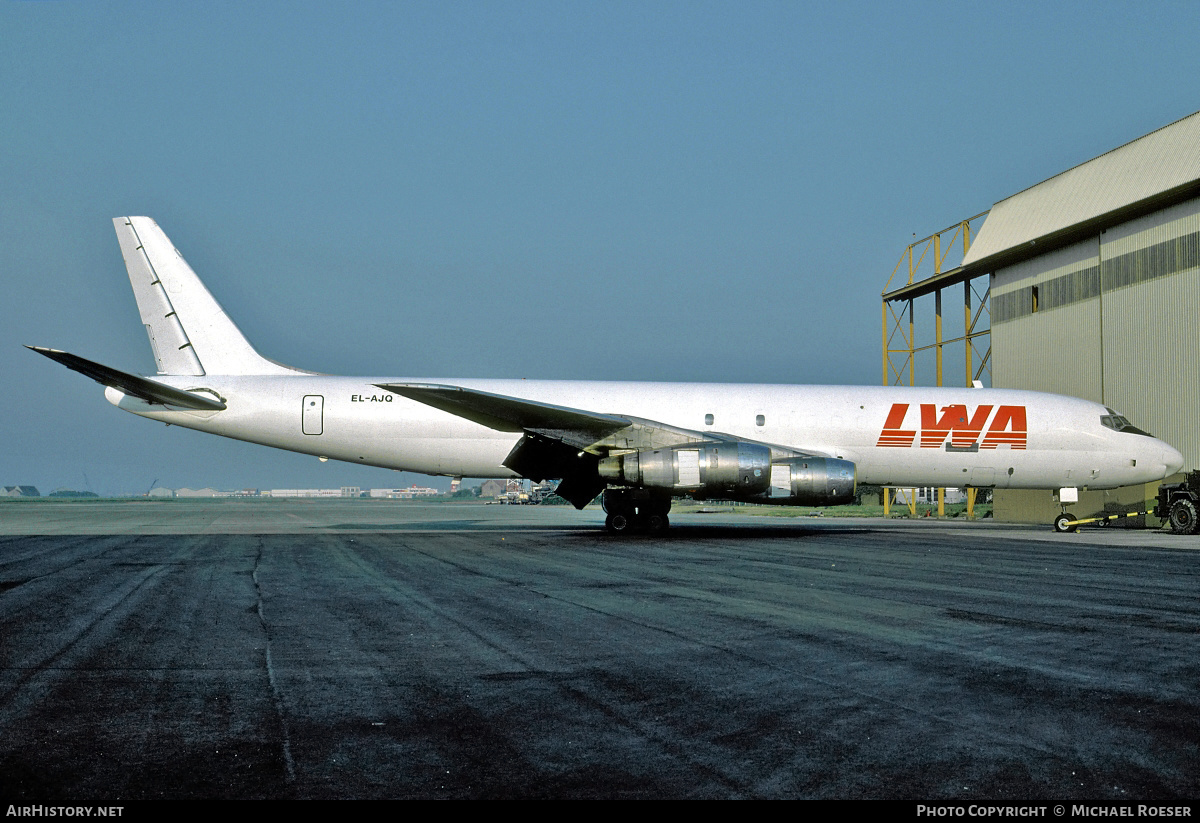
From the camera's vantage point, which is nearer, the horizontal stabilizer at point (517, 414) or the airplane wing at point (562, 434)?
the horizontal stabilizer at point (517, 414)

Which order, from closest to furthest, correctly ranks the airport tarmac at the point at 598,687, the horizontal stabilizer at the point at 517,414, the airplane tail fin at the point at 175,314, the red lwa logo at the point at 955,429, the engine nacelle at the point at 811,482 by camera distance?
the airport tarmac at the point at 598,687, the horizontal stabilizer at the point at 517,414, the engine nacelle at the point at 811,482, the red lwa logo at the point at 955,429, the airplane tail fin at the point at 175,314

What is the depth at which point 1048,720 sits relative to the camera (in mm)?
4316

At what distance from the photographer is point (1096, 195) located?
94.3ft

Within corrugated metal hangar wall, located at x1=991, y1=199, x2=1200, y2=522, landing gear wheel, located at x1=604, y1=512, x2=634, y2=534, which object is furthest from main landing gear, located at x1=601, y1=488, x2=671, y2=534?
corrugated metal hangar wall, located at x1=991, y1=199, x2=1200, y2=522

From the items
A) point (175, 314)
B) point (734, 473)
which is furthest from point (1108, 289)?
point (175, 314)

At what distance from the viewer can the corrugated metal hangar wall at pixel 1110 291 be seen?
84.4 feet

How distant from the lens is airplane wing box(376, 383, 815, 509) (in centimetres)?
1794

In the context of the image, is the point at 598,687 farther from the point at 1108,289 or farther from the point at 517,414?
the point at 1108,289

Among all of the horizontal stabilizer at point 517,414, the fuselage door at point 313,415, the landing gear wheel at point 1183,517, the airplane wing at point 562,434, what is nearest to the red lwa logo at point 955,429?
the airplane wing at point 562,434

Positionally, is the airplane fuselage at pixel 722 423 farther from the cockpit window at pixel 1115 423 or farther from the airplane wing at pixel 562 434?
the airplane wing at pixel 562 434

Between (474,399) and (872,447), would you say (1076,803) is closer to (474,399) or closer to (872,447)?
(474,399)

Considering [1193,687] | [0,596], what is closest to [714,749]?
[1193,687]

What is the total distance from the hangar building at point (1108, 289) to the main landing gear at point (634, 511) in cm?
1454

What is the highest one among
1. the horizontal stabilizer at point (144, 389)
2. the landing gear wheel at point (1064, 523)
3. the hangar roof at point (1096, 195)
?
the hangar roof at point (1096, 195)
